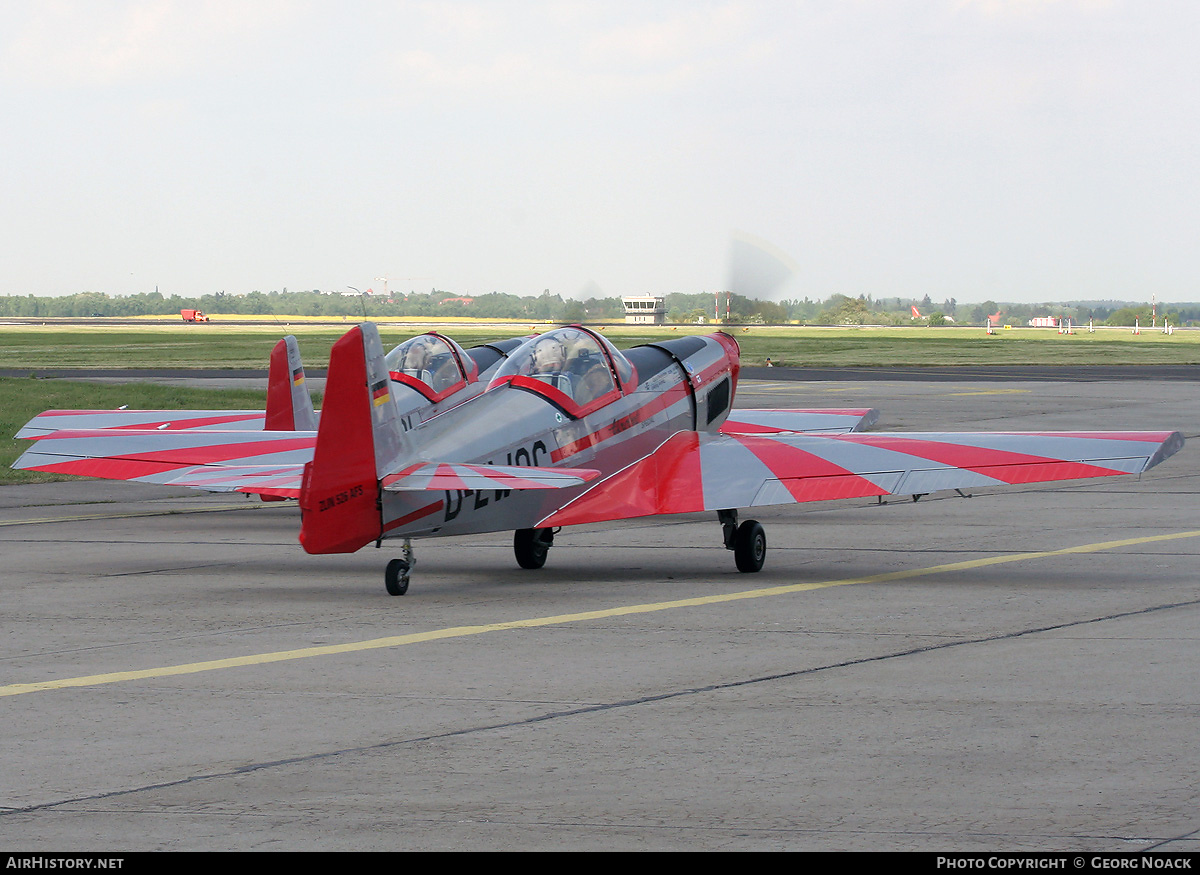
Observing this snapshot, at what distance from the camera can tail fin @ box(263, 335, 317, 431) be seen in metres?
17.7

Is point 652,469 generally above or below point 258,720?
above

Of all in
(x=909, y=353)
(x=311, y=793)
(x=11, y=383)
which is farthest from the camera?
(x=909, y=353)

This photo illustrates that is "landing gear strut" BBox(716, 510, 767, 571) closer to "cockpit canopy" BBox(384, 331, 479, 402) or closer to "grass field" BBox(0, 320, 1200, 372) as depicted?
"cockpit canopy" BBox(384, 331, 479, 402)

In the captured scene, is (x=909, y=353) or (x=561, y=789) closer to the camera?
(x=561, y=789)

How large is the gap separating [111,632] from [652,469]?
16.5ft

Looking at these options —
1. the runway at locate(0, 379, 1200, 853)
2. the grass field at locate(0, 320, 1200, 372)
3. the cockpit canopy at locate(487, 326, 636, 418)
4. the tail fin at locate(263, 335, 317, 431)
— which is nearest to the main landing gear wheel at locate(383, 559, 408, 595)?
the runway at locate(0, 379, 1200, 853)

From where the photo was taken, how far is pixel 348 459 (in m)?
11.4

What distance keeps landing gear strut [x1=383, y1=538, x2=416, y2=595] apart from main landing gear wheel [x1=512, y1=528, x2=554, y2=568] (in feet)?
6.18

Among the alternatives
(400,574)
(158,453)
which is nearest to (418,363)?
(158,453)

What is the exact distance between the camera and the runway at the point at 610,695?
19.9 feet

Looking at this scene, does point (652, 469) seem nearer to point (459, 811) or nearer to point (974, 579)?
point (974, 579)
